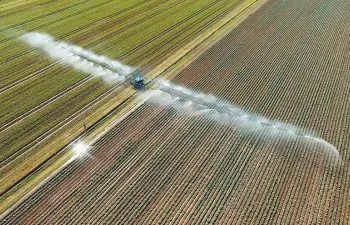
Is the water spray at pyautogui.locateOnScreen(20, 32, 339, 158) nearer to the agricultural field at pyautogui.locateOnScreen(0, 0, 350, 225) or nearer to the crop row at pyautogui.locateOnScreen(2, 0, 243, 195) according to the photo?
the agricultural field at pyautogui.locateOnScreen(0, 0, 350, 225)

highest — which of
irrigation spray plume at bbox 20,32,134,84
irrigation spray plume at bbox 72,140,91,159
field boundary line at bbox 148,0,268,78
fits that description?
field boundary line at bbox 148,0,268,78

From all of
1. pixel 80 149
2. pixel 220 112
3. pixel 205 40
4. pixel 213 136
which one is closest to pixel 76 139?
pixel 80 149

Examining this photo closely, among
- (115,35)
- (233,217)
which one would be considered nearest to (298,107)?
(233,217)

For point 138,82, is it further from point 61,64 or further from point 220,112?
point 61,64

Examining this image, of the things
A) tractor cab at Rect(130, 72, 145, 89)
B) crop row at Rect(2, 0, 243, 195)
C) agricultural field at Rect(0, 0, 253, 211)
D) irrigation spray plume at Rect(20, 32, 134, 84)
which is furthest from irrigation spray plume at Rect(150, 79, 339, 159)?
crop row at Rect(2, 0, 243, 195)

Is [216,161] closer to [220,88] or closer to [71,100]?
[220,88]
